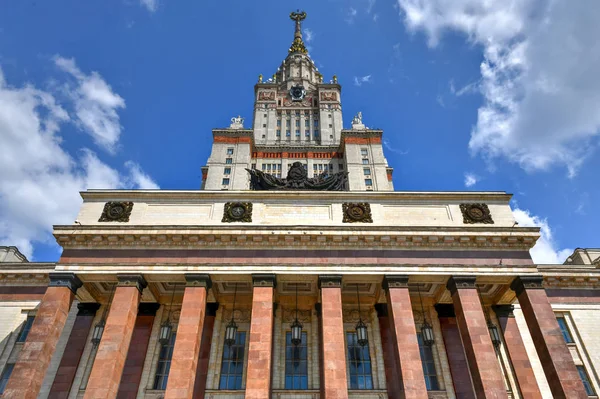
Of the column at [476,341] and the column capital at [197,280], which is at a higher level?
the column capital at [197,280]

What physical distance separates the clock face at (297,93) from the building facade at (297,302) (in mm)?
64960

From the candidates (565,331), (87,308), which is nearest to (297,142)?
(87,308)

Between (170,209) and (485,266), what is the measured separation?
2117 centimetres

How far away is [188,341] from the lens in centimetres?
2181

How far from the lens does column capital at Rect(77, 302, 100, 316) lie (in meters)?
27.0

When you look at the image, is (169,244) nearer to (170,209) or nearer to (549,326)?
(170,209)

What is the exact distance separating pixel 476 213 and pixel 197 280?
19.1 m

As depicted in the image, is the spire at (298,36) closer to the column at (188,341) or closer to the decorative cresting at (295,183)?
the decorative cresting at (295,183)

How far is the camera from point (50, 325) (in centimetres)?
2223

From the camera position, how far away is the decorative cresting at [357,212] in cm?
2730

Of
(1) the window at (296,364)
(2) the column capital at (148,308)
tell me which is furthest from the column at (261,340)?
(2) the column capital at (148,308)

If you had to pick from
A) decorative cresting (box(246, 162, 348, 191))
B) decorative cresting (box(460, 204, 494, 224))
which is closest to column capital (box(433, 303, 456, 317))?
decorative cresting (box(460, 204, 494, 224))

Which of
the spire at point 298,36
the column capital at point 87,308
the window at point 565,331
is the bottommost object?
the window at point 565,331

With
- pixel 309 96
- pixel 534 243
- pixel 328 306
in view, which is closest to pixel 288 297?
pixel 328 306
